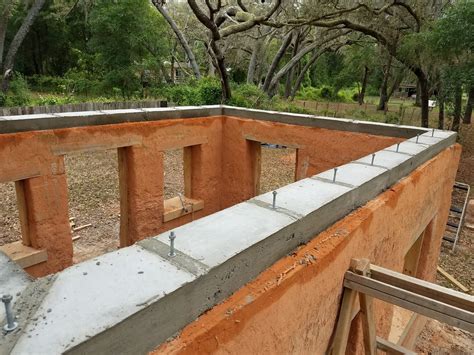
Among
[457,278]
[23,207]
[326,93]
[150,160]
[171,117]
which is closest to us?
[23,207]

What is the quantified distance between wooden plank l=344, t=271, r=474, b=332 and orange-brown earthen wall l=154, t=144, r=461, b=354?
0.21m

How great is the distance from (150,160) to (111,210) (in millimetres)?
4021

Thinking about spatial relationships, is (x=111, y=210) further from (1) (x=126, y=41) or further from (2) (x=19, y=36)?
(2) (x=19, y=36)

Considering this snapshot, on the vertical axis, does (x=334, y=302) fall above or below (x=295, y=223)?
below

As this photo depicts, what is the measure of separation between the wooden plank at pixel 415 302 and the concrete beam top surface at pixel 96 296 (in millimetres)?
2132

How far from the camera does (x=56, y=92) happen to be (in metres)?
27.5

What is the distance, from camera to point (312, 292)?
3268mm

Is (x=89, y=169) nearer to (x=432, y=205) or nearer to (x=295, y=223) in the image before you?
(x=432, y=205)

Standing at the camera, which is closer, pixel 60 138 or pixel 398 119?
pixel 60 138

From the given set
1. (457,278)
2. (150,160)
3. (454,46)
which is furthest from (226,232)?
(454,46)

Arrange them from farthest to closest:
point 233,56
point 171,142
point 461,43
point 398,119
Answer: point 233,56
point 398,119
point 461,43
point 171,142

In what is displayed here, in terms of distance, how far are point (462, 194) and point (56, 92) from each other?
26.8m

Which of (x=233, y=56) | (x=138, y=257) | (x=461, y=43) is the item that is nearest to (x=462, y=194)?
(x=461, y=43)

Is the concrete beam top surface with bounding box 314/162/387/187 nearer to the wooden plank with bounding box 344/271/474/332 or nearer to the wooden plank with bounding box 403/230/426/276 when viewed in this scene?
the wooden plank with bounding box 344/271/474/332
